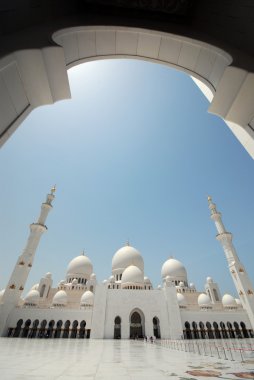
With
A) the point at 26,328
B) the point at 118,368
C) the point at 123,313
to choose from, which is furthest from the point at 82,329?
the point at 118,368

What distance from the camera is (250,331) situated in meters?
Result: 27.9

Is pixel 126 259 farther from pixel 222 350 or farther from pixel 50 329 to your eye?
pixel 222 350

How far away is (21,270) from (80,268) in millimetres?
14254

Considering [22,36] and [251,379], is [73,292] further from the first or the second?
[22,36]

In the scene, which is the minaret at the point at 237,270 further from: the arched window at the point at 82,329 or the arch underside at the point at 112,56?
the arch underside at the point at 112,56

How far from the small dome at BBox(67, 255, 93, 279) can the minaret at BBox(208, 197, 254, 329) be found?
24299mm

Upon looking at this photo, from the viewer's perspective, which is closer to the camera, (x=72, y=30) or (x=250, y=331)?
(x=72, y=30)

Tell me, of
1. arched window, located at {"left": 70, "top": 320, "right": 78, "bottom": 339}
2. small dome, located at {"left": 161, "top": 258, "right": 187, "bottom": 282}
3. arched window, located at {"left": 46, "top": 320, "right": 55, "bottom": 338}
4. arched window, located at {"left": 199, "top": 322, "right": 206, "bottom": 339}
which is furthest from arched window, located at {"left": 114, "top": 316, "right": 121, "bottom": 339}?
small dome, located at {"left": 161, "top": 258, "right": 187, "bottom": 282}

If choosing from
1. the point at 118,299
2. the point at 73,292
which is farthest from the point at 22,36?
the point at 73,292

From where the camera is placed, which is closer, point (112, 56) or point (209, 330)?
point (112, 56)

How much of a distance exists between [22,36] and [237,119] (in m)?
3.40

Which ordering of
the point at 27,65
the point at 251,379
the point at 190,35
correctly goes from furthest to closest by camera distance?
the point at 251,379, the point at 190,35, the point at 27,65

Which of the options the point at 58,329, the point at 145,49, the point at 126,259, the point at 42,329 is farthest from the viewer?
the point at 126,259

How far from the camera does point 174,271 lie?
39875 mm
